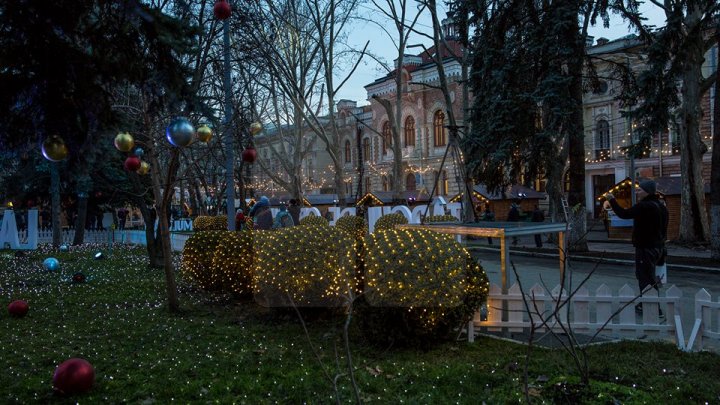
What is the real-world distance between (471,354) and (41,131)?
5026mm

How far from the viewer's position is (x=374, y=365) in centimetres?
532

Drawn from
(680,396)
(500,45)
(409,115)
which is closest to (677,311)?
(680,396)

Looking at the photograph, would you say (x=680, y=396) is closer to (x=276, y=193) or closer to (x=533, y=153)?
(x=533, y=153)

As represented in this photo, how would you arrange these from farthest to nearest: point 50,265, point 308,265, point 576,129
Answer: point 576,129, point 50,265, point 308,265

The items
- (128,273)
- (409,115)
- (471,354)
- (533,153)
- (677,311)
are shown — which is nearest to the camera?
(471,354)

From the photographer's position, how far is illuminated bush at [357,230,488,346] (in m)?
5.66

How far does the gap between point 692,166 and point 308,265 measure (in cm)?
1835

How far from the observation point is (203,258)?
1005 centimetres

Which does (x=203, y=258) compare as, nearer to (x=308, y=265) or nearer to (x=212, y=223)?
(x=308, y=265)

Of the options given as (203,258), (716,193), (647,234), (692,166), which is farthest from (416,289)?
(692,166)

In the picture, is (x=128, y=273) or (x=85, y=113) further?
(x=128, y=273)

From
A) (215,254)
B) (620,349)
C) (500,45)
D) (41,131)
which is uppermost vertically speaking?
(500,45)

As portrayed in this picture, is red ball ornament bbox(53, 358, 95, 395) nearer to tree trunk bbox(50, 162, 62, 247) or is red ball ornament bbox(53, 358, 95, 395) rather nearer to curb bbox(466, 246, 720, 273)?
curb bbox(466, 246, 720, 273)

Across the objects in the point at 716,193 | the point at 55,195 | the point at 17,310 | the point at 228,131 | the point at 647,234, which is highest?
the point at 228,131
